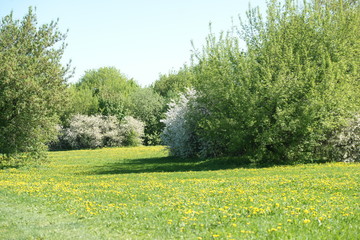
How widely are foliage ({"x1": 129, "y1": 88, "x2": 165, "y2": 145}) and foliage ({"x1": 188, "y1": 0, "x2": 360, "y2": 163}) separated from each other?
3976 cm

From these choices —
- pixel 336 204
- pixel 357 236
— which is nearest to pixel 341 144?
pixel 336 204

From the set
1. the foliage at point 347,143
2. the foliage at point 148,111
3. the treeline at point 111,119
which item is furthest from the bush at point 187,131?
the foliage at point 148,111

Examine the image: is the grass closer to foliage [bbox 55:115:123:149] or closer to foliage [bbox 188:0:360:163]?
foliage [bbox 188:0:360:163]

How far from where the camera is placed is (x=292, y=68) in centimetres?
2895

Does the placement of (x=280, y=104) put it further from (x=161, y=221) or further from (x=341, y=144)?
(x=161, y=221)

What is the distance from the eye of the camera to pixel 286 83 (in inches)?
1089

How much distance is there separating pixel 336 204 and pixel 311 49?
20.3 meters

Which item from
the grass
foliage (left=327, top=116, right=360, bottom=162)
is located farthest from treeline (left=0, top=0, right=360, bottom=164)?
the grass

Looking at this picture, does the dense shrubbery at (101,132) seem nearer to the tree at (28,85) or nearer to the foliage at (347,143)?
the tree at (28,85)

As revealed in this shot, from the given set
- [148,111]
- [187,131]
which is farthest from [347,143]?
[148,111]

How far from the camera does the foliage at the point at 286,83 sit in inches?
1087

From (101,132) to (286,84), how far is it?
42.6 meters

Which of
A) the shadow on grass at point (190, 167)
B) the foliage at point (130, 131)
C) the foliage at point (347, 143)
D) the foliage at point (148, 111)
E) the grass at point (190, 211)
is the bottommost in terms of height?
the grass at point (190, 211)

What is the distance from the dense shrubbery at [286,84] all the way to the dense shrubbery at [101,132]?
112ft
